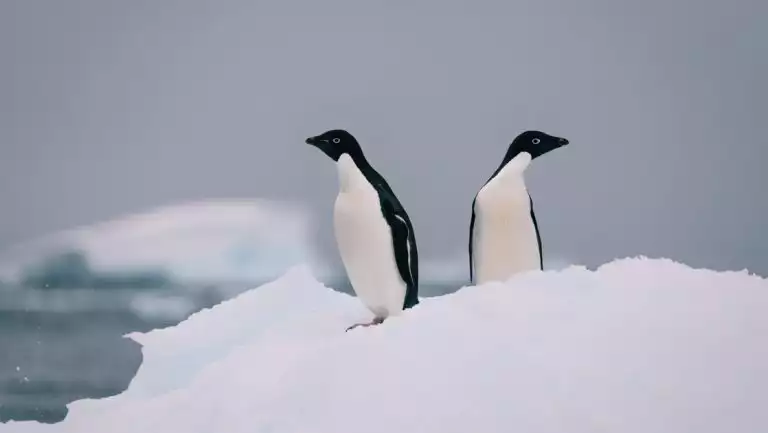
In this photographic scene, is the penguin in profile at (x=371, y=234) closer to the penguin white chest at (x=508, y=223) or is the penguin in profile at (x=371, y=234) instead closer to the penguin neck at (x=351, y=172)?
A: the penguin neck at (x=351, y=172)

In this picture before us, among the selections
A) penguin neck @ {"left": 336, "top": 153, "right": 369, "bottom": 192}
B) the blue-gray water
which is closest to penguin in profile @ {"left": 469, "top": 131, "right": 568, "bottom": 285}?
penguin neck @ {"left": 336, "top": 153, "right": 369, "bottom": 192}

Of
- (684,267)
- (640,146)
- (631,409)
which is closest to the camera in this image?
(631,409)

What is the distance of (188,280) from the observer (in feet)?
5.14

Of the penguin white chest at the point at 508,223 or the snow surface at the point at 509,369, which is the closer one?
the snow surface at the point at 509,369

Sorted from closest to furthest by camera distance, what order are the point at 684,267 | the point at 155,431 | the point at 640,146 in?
the point at 155,431, the point at 684,267, the point at 640,146

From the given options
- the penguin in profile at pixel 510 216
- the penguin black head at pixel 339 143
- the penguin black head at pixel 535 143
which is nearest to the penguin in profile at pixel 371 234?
the penguin black head at pixel 339 143

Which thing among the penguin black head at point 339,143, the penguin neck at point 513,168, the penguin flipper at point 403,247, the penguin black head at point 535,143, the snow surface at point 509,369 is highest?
the penguin black head at point 339,143

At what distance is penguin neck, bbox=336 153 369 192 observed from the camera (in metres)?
1.55

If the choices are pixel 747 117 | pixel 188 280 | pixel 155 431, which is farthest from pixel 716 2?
pixel 155 431

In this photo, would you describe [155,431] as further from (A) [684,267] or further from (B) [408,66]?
(A) [684,267]

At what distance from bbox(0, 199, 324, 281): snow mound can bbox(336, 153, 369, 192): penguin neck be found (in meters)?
0.11

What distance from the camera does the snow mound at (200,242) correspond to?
5.14 feet

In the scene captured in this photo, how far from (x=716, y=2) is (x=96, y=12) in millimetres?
1310

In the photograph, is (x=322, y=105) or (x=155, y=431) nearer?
(x=155, y=431)
